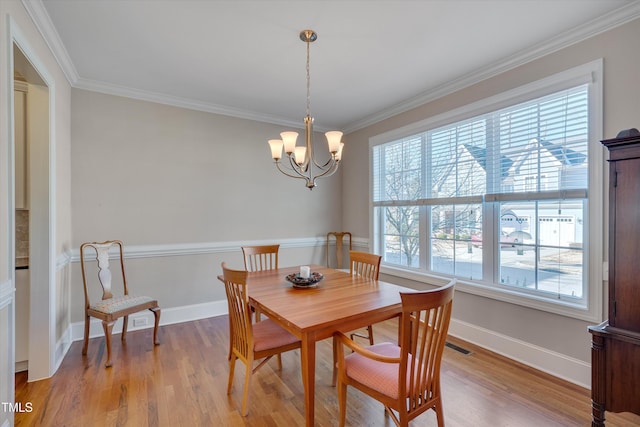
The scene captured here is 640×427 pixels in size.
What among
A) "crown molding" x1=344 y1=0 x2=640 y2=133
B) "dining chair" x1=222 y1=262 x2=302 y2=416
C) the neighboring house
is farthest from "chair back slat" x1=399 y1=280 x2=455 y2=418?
"crown molding" x1=344 y1=0 x2=640 y2=133

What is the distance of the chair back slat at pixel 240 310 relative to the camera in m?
1.82

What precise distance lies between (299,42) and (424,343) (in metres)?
2.37

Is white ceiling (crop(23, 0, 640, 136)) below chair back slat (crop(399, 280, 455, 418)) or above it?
above

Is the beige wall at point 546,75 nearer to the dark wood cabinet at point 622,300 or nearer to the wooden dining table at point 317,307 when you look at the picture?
the dark wood cabinet at point 622,300

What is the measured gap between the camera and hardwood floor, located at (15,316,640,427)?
1874mm

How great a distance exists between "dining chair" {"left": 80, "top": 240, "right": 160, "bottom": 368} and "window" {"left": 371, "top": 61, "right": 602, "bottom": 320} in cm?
300

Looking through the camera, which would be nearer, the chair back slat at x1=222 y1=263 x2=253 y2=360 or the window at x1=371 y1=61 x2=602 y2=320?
the chair back slat at x1=222 y1=263 x2=253 y2=360

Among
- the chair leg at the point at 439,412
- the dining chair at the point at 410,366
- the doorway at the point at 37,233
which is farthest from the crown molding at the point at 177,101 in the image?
the chair leg at the point at 439,412

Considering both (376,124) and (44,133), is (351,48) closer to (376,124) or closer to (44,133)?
(376,124)

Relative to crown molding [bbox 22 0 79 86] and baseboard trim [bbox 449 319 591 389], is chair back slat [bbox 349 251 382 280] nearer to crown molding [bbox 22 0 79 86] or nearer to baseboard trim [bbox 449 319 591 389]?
baseboard trim [bbox 449 319 591 389]

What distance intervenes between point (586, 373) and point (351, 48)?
3.18m

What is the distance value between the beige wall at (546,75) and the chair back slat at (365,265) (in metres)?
1.09

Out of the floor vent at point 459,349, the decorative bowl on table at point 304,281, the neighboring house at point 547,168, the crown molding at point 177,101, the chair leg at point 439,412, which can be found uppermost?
the crown molding at point 177,101

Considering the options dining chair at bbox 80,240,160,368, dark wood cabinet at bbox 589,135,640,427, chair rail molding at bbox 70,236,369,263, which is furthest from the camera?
chair rail molding at bbox 70,236,369,263
